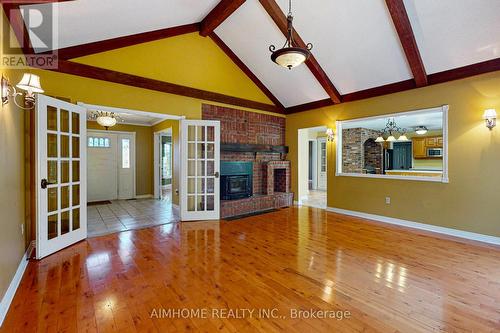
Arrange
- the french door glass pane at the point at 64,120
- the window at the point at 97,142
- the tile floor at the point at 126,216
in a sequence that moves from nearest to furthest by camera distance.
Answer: the french door glass pane at the point at 64,120
the tile floor at the point at 126,216
the window at the point at 97,142

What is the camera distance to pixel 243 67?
607cm

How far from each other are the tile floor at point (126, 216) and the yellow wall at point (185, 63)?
2925 millimetres

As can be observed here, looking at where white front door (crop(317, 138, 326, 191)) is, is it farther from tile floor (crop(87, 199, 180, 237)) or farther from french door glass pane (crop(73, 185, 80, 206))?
french door glass pane (crop(73, 185, 80, 206))

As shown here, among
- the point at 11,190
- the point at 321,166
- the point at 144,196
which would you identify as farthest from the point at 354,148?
the point at 11,190

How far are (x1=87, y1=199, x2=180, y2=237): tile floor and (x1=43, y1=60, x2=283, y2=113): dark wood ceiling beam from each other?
2.70 metres

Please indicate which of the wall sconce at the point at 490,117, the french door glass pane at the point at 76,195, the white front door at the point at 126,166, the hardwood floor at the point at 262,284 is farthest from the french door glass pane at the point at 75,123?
the wall sconce at the point at 490,117

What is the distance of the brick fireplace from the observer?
570 cm

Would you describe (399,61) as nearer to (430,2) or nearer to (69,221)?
(430,2)

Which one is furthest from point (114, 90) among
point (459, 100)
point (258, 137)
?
point (459, 100)

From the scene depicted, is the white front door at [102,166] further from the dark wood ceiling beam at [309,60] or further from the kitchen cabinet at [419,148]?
the kitchen cabinet at [419,148]

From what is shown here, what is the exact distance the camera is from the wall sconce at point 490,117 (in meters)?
3.70

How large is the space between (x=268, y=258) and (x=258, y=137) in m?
3.91

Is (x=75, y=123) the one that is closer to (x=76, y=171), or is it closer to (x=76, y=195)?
(x=76, y=171)

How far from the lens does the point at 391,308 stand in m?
2.12
